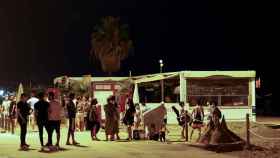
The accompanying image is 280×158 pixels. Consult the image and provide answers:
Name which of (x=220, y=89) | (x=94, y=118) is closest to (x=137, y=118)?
(x=94, y=118)

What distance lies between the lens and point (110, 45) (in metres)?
63.5

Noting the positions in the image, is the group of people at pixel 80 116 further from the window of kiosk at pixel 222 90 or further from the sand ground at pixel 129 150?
the window of kiosk at pixel 222 90

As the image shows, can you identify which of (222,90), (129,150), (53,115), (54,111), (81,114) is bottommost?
(129,150)

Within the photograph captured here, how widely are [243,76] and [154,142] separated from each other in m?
13.7

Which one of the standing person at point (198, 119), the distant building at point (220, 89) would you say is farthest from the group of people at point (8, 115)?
the standing person at point (198, 119)

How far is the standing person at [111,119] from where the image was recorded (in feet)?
73.8

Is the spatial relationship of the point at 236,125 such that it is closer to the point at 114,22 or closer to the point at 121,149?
the point at 121,149

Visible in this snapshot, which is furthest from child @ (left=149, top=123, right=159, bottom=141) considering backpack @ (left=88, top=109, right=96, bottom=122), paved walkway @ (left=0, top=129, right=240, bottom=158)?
backpack @ (left=88, top=109, right=96, bottom=122)

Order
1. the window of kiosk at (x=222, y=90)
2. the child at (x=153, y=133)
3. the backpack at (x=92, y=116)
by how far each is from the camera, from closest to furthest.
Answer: the child at (x=153, y=133) < the backpack at (x=92, y=116) < the window of kiosk at (x=222, y=90)

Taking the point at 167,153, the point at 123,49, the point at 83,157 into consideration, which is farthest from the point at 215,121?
the point at 123,49

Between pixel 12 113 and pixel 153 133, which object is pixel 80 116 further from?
pixel 153 133

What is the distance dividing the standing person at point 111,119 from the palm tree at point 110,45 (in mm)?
39921

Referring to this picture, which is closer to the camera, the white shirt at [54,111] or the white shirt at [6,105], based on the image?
the white shirt at [54,111]

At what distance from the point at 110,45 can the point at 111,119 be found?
41247 mm
